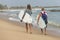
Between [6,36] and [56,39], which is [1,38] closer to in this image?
[6,36]

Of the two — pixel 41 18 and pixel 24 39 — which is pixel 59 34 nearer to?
pixel 41 18

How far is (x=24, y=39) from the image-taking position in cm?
1526

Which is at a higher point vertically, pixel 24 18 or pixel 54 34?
pixel 24 18

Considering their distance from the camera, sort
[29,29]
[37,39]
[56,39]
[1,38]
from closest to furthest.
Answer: [1,38], [37,39], [56,39], [29,29]

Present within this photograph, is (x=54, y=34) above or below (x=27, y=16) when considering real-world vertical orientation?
below

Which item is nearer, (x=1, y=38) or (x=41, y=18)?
(x=1, y=38)

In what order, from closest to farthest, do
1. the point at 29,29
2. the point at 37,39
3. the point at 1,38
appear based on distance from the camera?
the point at 1,38, the point at 37,39, the point at 29,29

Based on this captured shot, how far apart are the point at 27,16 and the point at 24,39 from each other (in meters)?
2.55

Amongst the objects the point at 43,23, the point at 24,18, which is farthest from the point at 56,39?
the point at 24,18

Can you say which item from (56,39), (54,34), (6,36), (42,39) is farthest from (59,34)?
(6,36)

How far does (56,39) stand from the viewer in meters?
17.2

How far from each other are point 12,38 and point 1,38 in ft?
2.12

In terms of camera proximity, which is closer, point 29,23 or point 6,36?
point 6,36

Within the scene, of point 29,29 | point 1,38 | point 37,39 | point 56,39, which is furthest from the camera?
point 29,29
